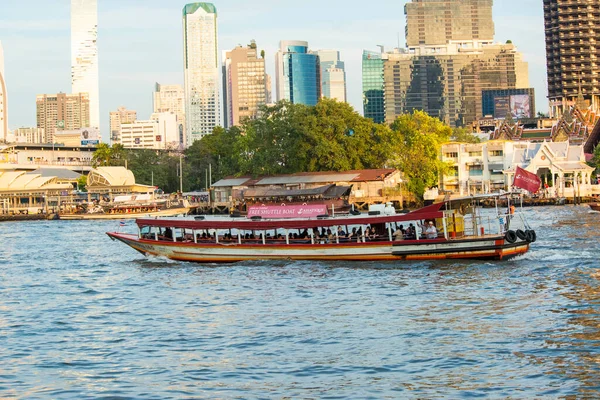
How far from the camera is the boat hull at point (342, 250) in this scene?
118ft

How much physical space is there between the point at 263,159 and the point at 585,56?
105 meters

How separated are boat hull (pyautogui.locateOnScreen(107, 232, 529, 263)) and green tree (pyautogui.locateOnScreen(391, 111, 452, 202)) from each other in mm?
66010

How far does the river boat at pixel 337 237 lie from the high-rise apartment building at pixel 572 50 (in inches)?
6127

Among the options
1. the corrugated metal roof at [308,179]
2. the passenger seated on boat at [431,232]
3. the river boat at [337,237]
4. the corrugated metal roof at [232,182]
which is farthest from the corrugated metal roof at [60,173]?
the passenger seated on boat at [431,232]

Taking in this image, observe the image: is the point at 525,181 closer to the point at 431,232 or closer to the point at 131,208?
the point at 431,232

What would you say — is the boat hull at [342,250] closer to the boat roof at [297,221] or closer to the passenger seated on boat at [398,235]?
the passenger seated on boat at [398,235]

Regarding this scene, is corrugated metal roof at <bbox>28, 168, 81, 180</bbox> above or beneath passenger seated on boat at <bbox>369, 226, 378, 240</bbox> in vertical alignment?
above

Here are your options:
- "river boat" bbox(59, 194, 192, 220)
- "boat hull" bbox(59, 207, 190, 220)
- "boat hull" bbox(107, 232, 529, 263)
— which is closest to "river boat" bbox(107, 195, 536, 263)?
"boat hull" bbox(107, 232, 529, 263)

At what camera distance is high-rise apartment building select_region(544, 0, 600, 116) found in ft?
611

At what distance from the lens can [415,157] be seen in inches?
4158

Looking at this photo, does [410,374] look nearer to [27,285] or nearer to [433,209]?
[433,209]

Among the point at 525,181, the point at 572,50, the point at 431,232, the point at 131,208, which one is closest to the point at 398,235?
the point at 431,232

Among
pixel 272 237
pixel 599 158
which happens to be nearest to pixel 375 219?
pixel 272 237

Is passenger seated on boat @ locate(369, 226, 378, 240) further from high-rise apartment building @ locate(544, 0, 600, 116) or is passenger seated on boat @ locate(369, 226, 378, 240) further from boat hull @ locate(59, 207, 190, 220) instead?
high-rise apartment building @ locate(544, 0, 600, 116)
